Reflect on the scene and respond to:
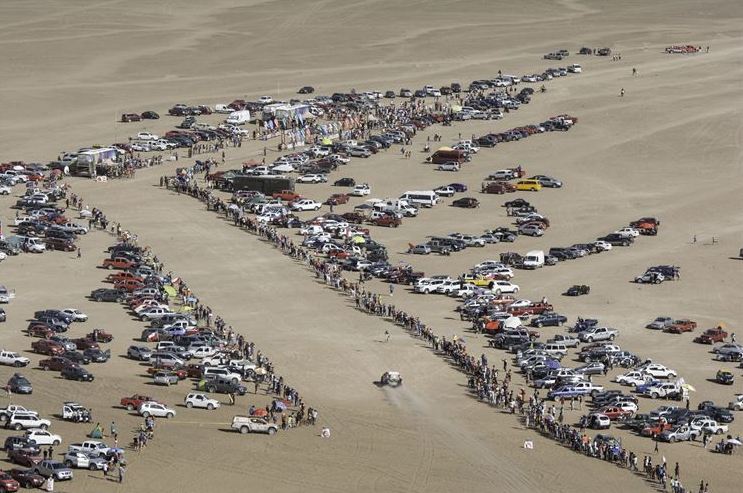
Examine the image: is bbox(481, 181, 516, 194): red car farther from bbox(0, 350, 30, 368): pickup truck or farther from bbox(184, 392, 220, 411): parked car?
bbox(0, 350, 30, 368): pickup truck

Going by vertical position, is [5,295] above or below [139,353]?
above

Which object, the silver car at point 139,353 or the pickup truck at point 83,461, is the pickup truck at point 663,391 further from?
the pickup truck at point 83,461

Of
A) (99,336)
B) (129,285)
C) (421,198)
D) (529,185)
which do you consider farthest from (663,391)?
(529,185)

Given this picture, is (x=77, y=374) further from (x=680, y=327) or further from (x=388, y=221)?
(x=388, y=221)

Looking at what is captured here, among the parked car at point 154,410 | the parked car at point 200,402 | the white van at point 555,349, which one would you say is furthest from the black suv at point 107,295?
the white van at point 555,349

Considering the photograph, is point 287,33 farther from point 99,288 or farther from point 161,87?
point 99,288
